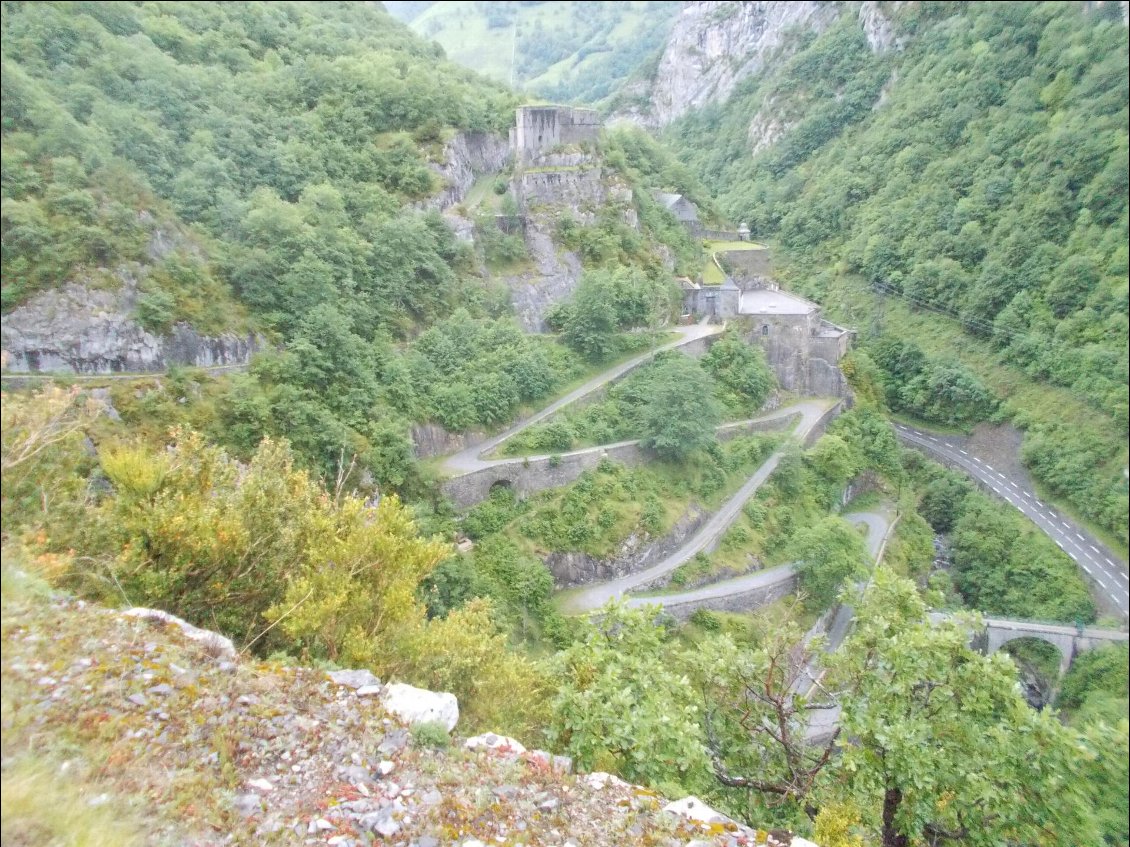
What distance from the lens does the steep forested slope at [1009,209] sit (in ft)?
20.6

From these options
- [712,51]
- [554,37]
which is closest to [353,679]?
[712,51]

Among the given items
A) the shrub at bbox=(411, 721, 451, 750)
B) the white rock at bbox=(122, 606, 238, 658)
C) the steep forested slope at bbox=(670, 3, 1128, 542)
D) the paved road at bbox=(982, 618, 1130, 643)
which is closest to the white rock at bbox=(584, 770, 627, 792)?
the shrub at bbox=(411, 721, 451, 750)

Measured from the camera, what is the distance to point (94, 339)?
14.9 metres

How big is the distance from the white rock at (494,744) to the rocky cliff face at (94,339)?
12391mm

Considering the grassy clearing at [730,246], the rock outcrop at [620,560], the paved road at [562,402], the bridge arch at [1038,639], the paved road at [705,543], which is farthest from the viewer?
the grassy clearing at [730,246]

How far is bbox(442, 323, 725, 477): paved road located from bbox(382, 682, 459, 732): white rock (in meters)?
15.3

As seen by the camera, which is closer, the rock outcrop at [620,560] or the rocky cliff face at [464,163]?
the rock outcrop at [620,560]

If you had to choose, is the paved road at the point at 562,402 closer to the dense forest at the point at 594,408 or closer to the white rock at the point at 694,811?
the dense forest at the point at 594,408

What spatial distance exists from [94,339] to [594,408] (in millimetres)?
17378

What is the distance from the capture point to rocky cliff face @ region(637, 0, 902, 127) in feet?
117

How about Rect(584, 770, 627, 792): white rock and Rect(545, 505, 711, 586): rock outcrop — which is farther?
Rect(545, 505, 711, 586): rock outcrop

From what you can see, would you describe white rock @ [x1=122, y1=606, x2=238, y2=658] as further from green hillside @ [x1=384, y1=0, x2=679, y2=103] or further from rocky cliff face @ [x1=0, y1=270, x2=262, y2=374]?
green hillside @ [x1=384, y1=0, x2=679, y2=103]

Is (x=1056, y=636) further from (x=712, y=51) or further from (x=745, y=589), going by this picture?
(x=712, y=51)

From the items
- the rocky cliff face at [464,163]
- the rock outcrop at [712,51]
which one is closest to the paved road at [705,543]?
the rocky cliff face at [464,163]
